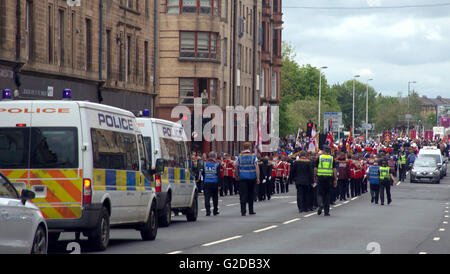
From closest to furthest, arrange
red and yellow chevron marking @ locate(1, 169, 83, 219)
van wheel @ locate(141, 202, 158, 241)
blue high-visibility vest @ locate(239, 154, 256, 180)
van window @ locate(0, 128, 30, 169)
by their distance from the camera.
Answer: red and yellow chevron marking @ locate(1, 169, 83, 219), van window @ locate(0, 128, 30, 169), van wheel @ locate(141, 202, 158, 241), blue high-visibility vest @ locate(239, 154, 256, 180)

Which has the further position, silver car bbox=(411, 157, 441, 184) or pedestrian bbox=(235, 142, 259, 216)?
silver car bbox=(411, 157, 441, 184)

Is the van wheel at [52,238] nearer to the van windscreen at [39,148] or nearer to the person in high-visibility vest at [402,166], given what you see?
the van windscreen at [39,148]

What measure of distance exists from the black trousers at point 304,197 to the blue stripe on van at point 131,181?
1123 cm

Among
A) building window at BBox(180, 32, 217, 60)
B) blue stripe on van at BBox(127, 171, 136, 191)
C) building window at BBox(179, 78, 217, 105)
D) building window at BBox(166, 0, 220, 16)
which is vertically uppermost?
building window at BBox(166, 0, 220, 16)

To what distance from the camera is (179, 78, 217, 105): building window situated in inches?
2265

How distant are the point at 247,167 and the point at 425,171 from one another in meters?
33.2

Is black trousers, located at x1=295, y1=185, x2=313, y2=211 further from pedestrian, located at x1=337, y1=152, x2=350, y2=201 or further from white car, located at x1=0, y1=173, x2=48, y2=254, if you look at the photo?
white car, located at x1=0, y1=173, x2=48, y2=254

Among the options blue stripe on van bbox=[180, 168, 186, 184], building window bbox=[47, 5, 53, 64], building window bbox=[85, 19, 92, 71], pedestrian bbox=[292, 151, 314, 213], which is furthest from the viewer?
building window bbox=[85, 19, 92, 71]

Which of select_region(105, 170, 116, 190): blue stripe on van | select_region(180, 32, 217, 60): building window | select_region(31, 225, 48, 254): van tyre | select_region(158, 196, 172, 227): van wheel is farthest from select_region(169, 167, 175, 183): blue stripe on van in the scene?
select_region(180, 32, 217, 60): building window

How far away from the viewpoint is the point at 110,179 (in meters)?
15.9

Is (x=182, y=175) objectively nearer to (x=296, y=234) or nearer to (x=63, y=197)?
(x=296, y=234)

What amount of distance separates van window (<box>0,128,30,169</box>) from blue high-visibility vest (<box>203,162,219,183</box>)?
11415 mm
